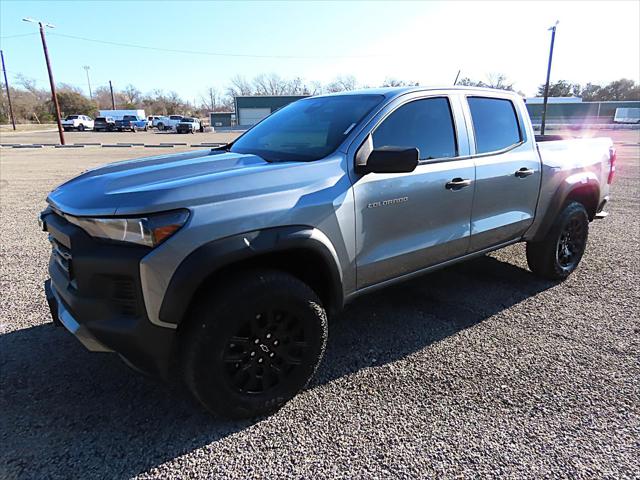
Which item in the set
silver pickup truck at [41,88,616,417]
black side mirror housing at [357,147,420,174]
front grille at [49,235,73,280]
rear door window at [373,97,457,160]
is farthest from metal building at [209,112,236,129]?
black side mirror housing at [357,147,420,174]

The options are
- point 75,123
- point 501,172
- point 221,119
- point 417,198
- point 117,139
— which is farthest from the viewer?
point 221,119

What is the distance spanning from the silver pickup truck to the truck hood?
10 mm

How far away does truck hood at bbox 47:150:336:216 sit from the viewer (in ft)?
7.04

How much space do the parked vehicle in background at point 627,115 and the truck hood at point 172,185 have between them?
2570 inches

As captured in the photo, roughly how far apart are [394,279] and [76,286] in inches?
77.4

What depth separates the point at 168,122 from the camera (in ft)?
171

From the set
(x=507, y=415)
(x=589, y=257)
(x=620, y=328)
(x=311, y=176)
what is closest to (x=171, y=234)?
(x=311, y=176)

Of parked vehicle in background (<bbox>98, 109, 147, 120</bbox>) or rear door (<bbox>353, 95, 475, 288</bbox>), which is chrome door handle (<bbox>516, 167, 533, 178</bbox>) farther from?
parked vehicle in background (<bbox>98, 109, 147, 120</bbox>)

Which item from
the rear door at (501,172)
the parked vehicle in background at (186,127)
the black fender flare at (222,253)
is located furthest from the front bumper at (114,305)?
the parked vehicle in background at (186,127)

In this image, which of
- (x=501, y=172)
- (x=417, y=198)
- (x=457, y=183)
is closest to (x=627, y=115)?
(x=501, y=172)

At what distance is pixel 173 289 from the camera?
2.09m

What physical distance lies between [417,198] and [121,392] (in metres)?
2.28

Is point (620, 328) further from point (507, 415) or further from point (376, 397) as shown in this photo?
point (376, 397)

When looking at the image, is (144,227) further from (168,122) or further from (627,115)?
(627,115)
